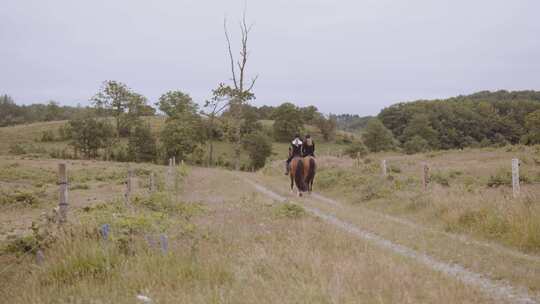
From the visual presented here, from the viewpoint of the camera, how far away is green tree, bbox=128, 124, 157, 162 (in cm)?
6693

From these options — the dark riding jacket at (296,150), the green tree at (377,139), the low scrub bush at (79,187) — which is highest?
the green tree at (377,139)

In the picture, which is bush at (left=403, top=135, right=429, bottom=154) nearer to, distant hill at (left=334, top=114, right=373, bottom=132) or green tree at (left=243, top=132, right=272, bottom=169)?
green tree at (left=243, top=132, right=272, bottom=169)

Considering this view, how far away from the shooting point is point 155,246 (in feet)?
21.1

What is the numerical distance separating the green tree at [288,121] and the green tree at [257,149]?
1778cm

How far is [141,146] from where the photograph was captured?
67.2 m

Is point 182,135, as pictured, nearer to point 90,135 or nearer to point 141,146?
point 141,146

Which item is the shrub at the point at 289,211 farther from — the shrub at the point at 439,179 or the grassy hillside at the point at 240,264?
the shrub at the point at 439,179

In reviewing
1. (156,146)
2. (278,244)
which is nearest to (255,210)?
(278,244)

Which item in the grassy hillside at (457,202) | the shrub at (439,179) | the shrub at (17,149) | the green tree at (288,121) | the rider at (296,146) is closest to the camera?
the grassy hillside at (457,202)

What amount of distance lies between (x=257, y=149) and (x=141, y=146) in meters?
18.5

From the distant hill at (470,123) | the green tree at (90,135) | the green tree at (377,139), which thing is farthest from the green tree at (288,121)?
the green tree at (90,135)

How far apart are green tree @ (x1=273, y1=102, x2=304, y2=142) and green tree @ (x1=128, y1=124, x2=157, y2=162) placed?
81.0 ft

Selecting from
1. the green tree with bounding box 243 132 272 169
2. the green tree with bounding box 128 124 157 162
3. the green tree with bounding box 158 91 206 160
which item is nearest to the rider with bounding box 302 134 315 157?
the green tree with bounding box 243 132 272 169

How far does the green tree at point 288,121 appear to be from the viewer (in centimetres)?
8088
